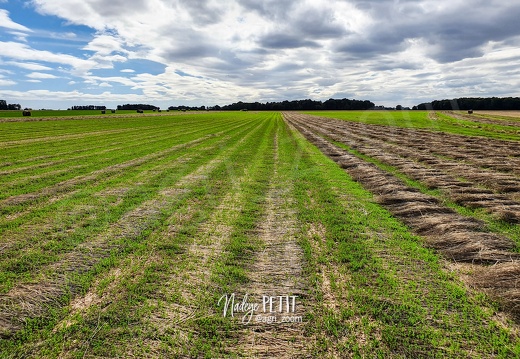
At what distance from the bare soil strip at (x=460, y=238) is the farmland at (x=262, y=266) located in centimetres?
3

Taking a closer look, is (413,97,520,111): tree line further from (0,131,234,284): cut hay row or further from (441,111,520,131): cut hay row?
(0,131,234,284): cut hay row

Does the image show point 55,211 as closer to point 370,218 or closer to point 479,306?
point 370,218

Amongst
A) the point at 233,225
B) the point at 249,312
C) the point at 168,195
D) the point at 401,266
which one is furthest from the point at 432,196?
the point at 168,195

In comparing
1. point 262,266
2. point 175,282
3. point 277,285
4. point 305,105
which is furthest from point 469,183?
point 305,105

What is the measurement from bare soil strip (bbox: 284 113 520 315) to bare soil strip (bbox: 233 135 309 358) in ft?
9.19

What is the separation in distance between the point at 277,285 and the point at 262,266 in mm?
634

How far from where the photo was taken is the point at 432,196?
8.85 metres

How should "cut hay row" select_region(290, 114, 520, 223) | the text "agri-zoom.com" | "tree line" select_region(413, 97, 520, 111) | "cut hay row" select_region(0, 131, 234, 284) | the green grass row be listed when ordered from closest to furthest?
1. the green grass row
2. the text "agri-zoom.com"
3. "cut hay row" select_region(0, 131, 234, 284)
4. "cut hay row" select_region(290, 114, 520, 223)
5. "tree line" select_region(413, 97, 520, 111)

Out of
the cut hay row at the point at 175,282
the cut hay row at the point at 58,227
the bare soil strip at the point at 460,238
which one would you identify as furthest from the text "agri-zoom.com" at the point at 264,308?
the cut hay row at the point at 58,227

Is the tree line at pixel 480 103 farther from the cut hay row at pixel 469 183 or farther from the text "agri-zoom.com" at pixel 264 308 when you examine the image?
the text "agri-zoom.com" at pixel 264 308

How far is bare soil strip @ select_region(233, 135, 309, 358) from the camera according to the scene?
11.5 ft


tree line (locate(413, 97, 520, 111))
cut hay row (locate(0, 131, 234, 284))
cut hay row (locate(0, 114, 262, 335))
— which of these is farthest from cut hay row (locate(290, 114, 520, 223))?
tree line (locate(413, 97, 520, 111))

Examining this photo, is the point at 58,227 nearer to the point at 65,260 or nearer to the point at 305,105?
the point at 65,260

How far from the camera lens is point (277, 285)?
471 centimetres
